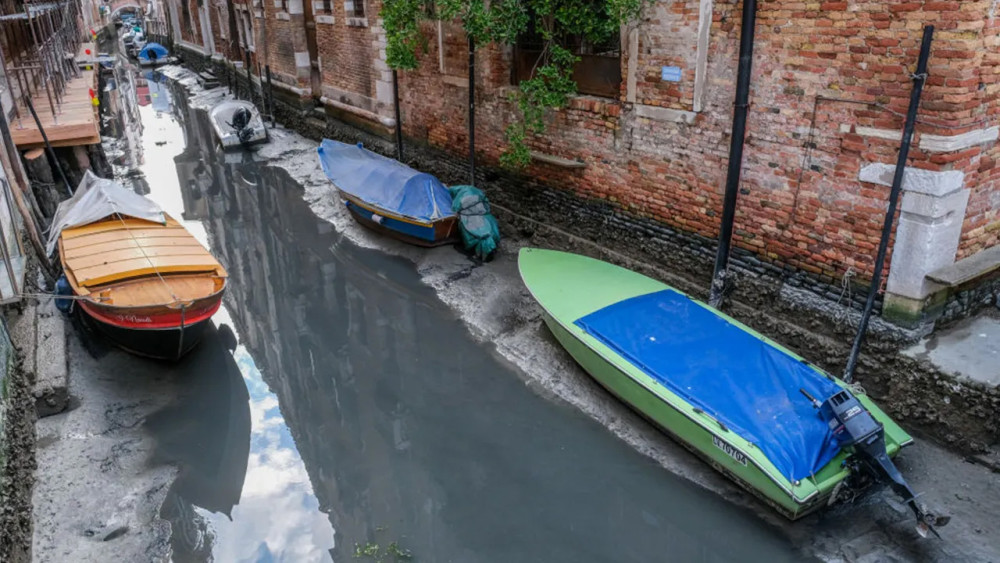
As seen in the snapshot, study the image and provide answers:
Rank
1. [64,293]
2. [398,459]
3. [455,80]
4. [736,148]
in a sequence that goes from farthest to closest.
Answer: [455,80]
[64,293]
[736,148]
[398,459]

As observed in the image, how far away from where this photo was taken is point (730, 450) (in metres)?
4.93

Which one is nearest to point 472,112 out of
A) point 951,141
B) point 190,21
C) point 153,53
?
point 951,141

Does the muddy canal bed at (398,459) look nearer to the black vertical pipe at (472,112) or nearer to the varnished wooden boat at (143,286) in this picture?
the varnished wooden boat at (143,286)

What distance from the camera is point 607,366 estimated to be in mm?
5891

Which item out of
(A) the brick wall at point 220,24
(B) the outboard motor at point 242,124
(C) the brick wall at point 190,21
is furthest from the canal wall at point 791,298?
(C) the brick wall at point 190,21

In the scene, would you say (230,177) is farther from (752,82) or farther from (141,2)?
(141,2)

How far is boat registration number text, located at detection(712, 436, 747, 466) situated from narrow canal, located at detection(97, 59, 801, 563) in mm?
467

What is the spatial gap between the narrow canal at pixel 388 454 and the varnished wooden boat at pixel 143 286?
1.56ft

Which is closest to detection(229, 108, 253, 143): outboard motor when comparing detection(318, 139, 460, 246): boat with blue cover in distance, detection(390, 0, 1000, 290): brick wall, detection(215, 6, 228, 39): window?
detection(318, 139, 460, 246): boat with blue cover in distance

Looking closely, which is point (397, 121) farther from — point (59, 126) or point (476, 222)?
point (59, 126)

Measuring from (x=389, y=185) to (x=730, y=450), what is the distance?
20.7 ft

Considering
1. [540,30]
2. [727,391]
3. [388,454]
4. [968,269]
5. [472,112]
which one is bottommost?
[388,454]

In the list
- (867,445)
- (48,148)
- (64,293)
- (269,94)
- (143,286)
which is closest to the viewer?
(867,445)

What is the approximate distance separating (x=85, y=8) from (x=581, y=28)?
125 ft
